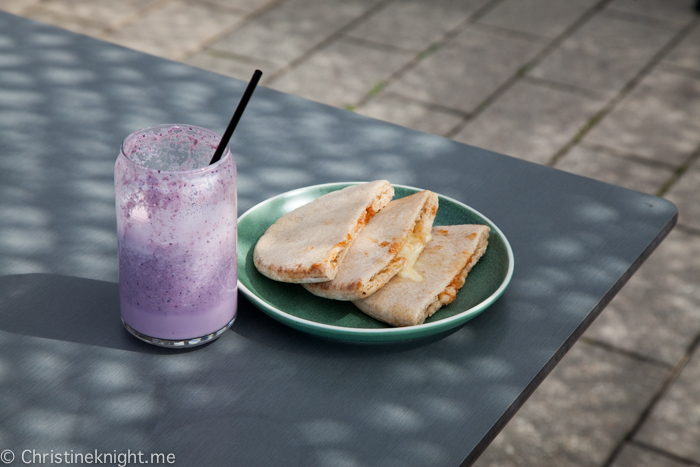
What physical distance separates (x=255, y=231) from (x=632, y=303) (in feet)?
4.83

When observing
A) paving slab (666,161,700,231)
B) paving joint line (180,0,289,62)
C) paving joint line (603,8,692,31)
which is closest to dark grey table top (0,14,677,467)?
paving slab (666,161,700,231)

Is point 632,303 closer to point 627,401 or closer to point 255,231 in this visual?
point 627,401

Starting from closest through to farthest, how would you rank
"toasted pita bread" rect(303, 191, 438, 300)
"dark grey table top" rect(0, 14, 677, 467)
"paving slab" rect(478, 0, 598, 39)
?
"dark grey table top" rect(0, 14, 677, 467) → "toasted pita bread" rect(303, 191, 438, 300) → "paving slab" rect(478, 0, 598, 39)

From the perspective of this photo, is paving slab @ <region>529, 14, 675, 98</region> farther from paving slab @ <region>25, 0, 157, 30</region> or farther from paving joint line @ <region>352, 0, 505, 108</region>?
paving slab @ <region>25, 0, 157, 30</region>

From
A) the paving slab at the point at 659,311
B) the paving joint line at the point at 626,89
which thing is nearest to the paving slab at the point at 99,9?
the paving joint line at the point at 626,89

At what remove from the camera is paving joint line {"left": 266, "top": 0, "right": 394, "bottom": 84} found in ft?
10.3

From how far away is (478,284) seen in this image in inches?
38.6

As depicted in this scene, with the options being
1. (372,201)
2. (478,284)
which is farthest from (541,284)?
(372,201)

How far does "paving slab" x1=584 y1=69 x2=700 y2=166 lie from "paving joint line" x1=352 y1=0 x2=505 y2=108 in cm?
81

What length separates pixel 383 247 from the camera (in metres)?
0.95

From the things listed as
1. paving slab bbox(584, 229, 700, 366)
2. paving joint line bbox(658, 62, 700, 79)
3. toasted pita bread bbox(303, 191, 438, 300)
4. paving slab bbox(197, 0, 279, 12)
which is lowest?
paving slab bbox(584, 229, 700, 366)

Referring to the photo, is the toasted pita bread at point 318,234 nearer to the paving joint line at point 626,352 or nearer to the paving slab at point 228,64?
the paving joint line at point 626,352

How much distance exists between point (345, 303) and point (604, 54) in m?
2.86

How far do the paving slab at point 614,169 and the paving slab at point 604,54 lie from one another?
Answer: 496 millimetres
